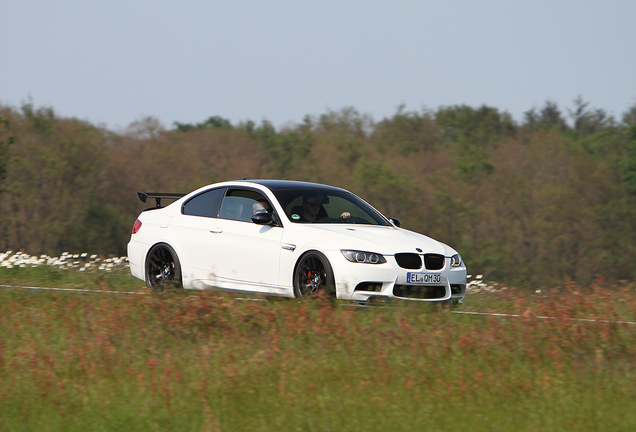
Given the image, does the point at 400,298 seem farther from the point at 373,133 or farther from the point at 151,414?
the point at 373,133

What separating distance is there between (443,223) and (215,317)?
150ft

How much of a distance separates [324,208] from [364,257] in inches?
59.5

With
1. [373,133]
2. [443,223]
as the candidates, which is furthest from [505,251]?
[373,133]

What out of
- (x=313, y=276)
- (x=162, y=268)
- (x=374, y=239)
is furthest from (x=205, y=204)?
(x=374, y=239)

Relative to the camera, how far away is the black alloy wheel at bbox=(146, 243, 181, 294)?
10164mm

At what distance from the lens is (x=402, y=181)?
177 feet

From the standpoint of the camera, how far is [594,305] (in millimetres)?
8688

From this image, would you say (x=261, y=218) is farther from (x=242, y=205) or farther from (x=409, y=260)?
(x=409, y=260)

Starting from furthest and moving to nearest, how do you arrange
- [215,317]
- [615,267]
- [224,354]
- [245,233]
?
[615,267] → [245,233] → [215,317] → [224,354]

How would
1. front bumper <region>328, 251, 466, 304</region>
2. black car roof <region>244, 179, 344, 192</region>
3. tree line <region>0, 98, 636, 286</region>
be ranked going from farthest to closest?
tree line <region>0, 98, 636, 286</region> < black car roof <region>244, 179, 344, 192</region> < front bumper <region>328, 251, 466, 304</region>

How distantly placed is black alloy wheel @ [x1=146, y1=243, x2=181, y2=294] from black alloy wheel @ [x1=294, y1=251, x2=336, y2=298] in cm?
202

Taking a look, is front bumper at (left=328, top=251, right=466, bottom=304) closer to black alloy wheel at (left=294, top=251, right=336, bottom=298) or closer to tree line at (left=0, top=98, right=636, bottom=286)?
black alloy wheel at (left=294, top=251, right=336, bottom=298)

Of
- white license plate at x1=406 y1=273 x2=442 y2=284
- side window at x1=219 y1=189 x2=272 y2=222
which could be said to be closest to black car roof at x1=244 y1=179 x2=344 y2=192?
side window at x1=219 y1=189 x2=272 y2=222

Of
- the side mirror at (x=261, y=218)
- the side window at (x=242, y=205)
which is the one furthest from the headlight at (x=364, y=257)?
the side window at (x=242, y=205)
